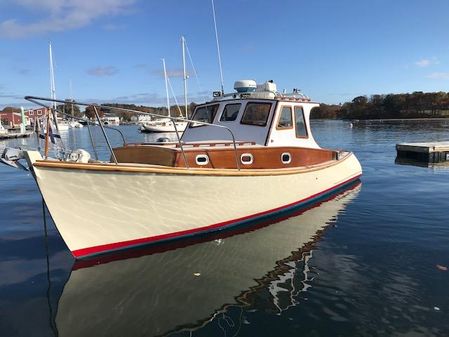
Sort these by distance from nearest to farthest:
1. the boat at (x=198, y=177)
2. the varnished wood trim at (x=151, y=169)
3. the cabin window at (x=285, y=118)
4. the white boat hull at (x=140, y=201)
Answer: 1. the varnished wood trim at (x=151, y=169)
2. the white boat hull at (x=140, y=201)
3. the boat at (x=198, y=177)
4. the cabin window at (x=285, y=118)

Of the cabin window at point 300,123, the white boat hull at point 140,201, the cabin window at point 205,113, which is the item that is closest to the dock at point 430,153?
the cabin window at point 300,123

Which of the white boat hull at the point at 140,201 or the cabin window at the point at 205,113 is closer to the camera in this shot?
the white boat hull at the point at 140,201

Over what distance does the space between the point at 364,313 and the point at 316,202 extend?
642 centimetres

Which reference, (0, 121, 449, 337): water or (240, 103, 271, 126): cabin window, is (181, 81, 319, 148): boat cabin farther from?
(0, 121, 449, 337): water

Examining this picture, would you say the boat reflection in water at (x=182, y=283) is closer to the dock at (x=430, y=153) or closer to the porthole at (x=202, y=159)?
the porthole at (x=202, y=159)

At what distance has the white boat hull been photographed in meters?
6.57

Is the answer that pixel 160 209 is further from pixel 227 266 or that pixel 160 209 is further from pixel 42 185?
pixel 42 185

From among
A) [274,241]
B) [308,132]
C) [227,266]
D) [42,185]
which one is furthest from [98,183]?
[308,132]

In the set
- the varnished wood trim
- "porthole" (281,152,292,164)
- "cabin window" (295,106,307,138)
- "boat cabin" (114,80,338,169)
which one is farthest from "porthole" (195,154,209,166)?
"cabin window" (295,106,307,138)

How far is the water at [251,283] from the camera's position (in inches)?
204

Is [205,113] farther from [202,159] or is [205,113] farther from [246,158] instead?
[202,159]

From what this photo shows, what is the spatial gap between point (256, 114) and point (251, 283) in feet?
16.9

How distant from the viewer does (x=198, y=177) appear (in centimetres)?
759

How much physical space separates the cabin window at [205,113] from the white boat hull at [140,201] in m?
2.86
